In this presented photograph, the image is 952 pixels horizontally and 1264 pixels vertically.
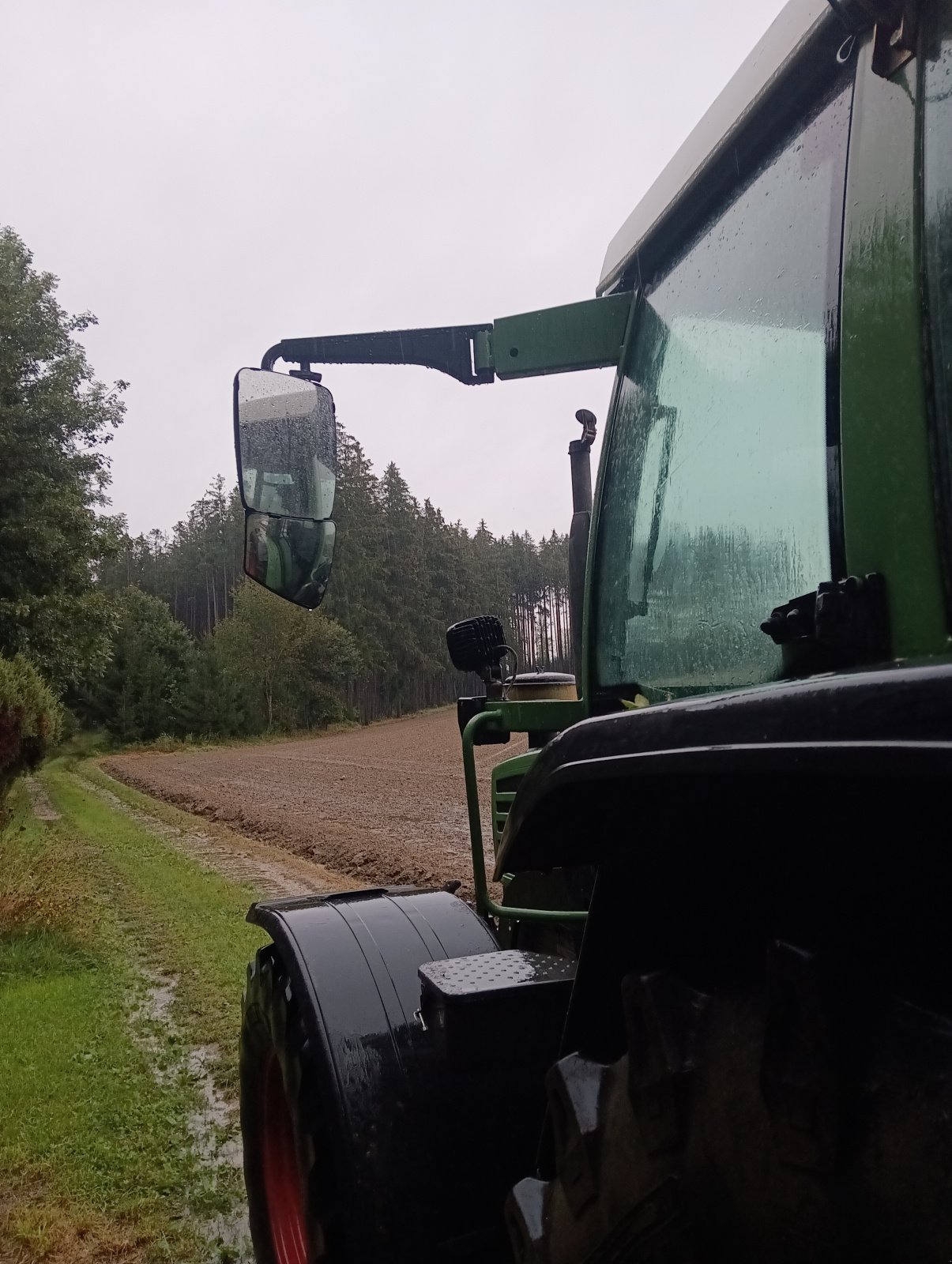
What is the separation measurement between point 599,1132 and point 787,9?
149cm

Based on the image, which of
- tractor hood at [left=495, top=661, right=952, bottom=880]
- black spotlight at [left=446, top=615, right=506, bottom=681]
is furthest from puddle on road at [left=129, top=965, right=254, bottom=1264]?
tractor hood at [left=495, top=661, right=952, bottom=880]

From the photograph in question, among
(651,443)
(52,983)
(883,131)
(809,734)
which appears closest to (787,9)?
(883,131)

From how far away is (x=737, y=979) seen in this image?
1031 millimetres

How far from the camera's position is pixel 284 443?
7.41 feet

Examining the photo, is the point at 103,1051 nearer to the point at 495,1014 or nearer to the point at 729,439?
the point at 495,1014

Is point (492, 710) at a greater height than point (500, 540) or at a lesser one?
lesser

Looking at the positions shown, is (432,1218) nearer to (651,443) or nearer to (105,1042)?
(651,443)

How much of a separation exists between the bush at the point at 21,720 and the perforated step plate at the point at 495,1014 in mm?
9216

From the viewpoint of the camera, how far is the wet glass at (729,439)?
1.26 meters

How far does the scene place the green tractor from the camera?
2.80 ft

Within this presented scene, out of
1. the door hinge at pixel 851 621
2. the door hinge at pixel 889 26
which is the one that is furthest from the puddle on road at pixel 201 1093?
the door hinge at pixel 889 26

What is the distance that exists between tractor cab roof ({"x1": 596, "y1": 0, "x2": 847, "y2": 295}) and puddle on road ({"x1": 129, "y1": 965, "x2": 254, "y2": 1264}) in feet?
11.0

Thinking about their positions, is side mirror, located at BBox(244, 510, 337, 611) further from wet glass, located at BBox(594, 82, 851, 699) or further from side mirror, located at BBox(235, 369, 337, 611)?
wet glass, located at BBox(594, 82, 851, 699)

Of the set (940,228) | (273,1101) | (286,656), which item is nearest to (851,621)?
(940,228)
